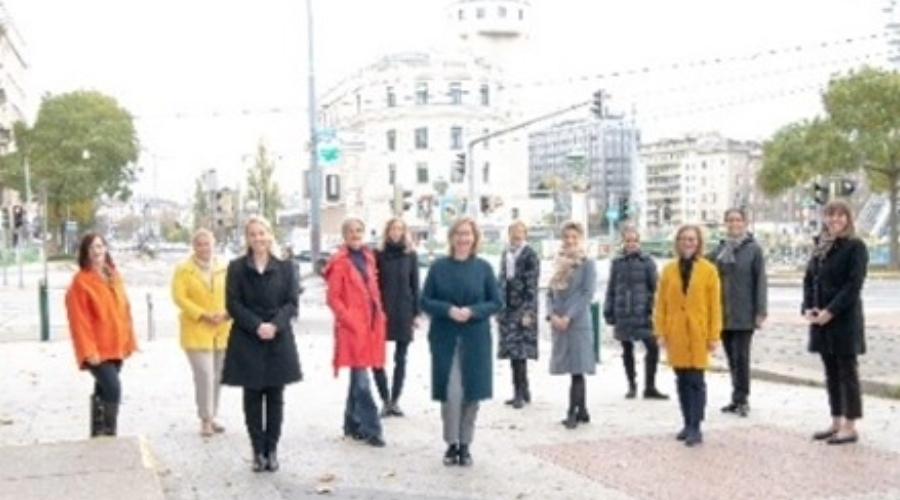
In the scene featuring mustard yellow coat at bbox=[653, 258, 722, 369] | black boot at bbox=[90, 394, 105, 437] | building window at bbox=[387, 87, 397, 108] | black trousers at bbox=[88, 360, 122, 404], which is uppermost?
building window at bbox=[387, 87, 397, 108]

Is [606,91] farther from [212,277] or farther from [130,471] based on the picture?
[130,471]

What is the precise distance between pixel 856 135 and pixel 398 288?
4291cm

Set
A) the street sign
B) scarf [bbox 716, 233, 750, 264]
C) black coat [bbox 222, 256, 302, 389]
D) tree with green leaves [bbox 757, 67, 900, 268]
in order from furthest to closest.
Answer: tree with green leaves [bbox 757, 67, 900, 268]
the street sign
scarf [bbox 716, 233, 750, 264]
black coat [bbox 222, 256, 302, 389]

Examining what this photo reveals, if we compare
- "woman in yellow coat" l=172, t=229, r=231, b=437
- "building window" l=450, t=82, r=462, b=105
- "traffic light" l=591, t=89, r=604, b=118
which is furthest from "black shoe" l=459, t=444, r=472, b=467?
"building window" l=450, t=82, r=462, b=105

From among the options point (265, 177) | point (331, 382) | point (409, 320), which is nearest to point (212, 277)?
point (409, 320)

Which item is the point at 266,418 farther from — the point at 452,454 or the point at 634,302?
the point at 634,302

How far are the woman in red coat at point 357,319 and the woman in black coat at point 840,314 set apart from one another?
3.44 metres

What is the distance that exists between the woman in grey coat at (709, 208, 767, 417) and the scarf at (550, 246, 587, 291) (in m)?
1.51

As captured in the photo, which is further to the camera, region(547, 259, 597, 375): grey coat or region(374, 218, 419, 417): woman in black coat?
region(374, 218, 419, 417): woman in black coat

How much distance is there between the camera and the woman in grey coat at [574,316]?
33.4ft

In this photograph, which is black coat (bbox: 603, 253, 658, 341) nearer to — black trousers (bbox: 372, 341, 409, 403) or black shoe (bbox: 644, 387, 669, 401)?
black shoe (bbox: 644, 387, 669, 401)

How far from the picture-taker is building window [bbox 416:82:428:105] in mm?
102438

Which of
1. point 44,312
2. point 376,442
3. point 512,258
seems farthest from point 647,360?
point 44,312

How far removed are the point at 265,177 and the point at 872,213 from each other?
147 ft
